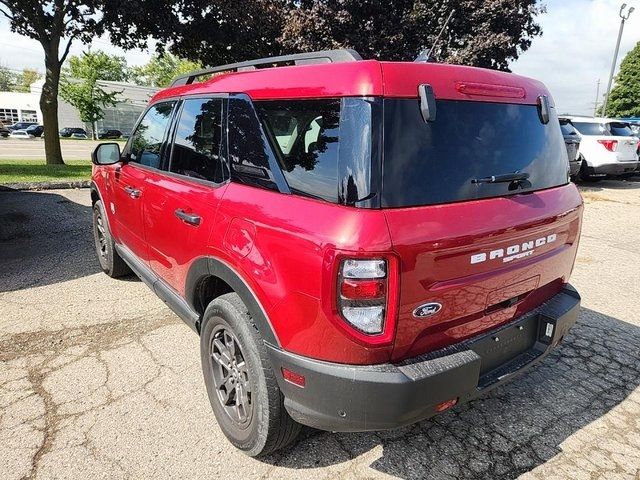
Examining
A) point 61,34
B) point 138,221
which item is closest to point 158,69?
point 61,34

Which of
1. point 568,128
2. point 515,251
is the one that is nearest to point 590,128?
point 568,128

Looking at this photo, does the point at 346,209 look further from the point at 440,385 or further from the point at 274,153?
the point at 440,385

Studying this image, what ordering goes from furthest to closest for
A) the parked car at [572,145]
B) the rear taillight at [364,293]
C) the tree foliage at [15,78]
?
the tree foliage at [15,78], the parked car at [572,145], the rear taillight at [364,293]

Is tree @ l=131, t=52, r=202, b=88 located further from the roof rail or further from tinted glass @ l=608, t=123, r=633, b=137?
the roof rail

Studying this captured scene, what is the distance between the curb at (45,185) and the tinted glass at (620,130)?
549 inches

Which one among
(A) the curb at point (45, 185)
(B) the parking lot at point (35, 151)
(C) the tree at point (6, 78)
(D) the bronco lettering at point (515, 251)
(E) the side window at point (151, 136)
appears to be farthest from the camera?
(C) the tree at point (6, 78)

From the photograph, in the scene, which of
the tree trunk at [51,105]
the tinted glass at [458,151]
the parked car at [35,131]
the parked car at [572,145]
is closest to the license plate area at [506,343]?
the tinted glass at [458,151]

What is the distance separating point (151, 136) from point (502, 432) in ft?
10.5

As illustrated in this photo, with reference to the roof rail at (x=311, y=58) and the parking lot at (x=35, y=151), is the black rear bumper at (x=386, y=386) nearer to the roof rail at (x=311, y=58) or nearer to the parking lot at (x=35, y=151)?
the roof rail at (x=311, y=58)

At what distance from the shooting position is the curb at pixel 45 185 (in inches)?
356

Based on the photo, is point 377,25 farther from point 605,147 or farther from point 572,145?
point 605,147

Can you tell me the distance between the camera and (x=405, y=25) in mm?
12008

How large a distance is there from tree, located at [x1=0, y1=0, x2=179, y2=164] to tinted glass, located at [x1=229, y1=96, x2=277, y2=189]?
1133 cm

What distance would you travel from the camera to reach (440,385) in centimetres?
174
